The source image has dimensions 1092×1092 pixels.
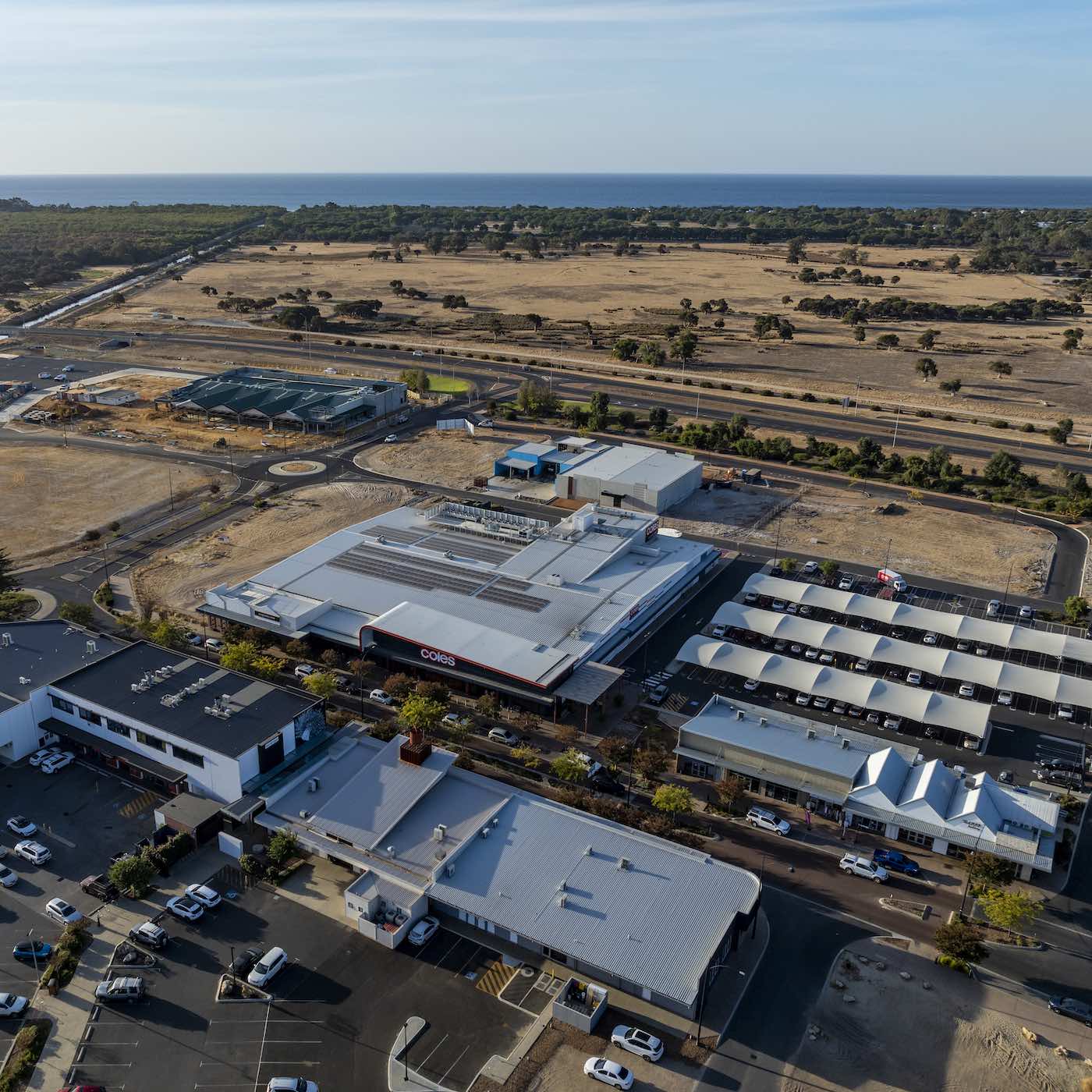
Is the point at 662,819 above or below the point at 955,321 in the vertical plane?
below

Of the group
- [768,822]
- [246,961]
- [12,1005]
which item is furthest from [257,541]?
[768,822]

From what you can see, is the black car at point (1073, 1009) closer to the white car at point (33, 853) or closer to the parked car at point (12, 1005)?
the parked car at point (12, 1005)

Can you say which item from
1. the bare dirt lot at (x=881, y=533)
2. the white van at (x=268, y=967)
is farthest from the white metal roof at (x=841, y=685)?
the white van at (x=268, y=967)

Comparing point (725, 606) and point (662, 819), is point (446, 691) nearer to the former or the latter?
point (662, 819)

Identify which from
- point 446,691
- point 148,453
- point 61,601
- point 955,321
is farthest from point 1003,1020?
point 955,321

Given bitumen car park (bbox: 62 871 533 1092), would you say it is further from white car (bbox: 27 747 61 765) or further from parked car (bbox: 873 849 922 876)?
parked car (bbox: 873 849 922 876)

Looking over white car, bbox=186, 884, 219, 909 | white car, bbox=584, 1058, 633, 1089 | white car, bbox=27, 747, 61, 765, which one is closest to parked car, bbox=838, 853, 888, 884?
white car, bbox=584, 1058, 633, 1089

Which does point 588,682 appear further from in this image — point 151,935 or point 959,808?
point 151,935
